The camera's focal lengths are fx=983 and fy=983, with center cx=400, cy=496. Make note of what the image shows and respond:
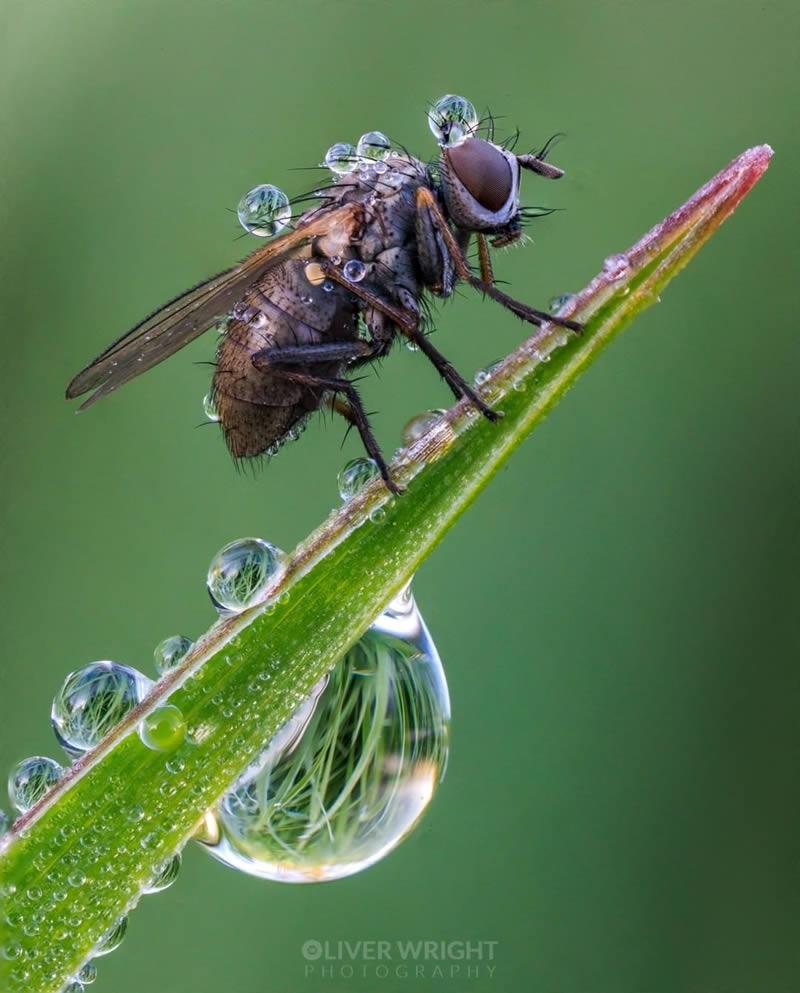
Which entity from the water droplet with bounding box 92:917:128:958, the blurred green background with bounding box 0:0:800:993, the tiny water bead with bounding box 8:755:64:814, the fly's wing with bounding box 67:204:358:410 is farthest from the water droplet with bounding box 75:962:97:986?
the fly's wing with bounding box 67:204:358:410

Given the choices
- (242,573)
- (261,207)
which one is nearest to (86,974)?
(242,573)

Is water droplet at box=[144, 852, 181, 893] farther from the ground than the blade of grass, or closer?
closer

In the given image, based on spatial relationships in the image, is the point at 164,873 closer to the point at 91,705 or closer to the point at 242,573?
the point at 91,705

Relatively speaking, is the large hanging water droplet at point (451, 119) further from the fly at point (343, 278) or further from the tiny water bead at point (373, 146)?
the tiny water bead at point (373, 146)

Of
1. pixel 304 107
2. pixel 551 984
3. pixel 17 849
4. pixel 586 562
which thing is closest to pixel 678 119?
pixel 304 107

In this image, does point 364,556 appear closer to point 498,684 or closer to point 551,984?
point 498,684

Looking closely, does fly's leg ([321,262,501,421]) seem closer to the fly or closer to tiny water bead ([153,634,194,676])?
the fly

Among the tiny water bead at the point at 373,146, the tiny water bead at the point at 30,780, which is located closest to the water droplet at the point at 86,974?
the tiny water bead at the point at 30,780
